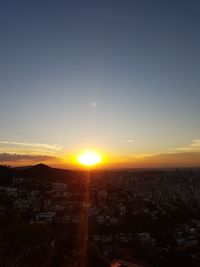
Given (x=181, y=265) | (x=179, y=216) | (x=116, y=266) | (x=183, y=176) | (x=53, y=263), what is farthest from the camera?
(x=183, y=176)

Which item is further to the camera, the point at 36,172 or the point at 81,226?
the point at 36,172

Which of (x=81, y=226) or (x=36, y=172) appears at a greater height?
(x=36, y=172)

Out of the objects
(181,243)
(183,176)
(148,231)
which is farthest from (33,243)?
(183,176)

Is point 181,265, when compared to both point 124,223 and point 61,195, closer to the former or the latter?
point 124,223

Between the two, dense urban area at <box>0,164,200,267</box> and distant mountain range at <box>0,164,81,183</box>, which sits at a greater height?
distant mountain range at <box>0,164,81,183</box>

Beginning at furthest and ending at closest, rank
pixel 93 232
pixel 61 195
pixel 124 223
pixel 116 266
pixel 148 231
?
1. pixel 61 195
2. pixel 124 223
3. pixel 148 231
4. pixel 93 232
5. pixel 116 266

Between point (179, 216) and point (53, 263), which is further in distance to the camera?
point (179, 216)

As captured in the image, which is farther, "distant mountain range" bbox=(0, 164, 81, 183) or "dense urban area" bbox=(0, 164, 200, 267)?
"distant mountain range" bbox=(0, 164, 81, 183)

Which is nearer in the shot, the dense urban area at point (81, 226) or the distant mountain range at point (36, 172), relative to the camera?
the dense urban area at point (81, 226)
